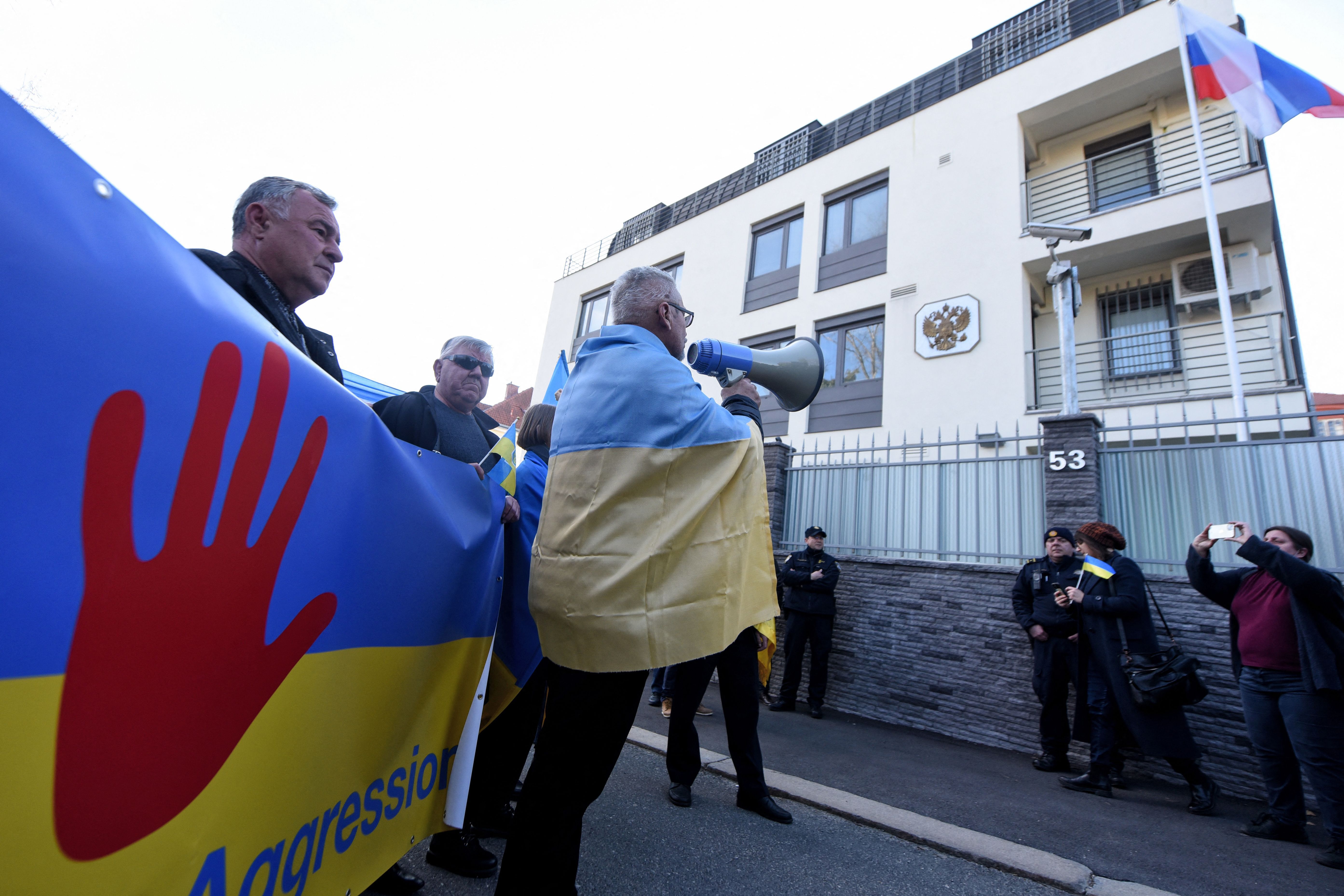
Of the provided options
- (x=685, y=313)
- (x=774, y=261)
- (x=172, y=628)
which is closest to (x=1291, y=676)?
(x=685, y=313)

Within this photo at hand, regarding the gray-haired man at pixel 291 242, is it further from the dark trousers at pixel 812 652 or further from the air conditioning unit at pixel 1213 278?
the air conditioning unit at pixel 1213 278

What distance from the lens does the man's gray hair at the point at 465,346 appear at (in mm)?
3162

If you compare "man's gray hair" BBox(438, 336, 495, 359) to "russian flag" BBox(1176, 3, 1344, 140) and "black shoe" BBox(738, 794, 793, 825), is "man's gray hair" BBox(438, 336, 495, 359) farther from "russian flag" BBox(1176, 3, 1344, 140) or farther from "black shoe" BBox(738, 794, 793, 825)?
"russian flag" BBox(1176, 3, 1344, 140)

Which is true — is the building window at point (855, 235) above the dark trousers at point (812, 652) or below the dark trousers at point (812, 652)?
above

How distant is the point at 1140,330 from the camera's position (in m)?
10.2

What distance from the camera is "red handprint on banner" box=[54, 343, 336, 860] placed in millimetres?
911

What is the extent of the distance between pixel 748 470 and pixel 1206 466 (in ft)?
18.8

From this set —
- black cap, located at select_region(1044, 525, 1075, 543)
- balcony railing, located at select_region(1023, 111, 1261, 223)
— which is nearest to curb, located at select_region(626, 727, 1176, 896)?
black cap, located at select_region(1044, 525, 1075, 543)

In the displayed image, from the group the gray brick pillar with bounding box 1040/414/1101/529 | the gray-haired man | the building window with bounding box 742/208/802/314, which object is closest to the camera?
the gray-haired man

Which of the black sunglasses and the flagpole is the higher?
the flagpole

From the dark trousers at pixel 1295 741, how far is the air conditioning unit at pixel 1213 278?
7.67 m

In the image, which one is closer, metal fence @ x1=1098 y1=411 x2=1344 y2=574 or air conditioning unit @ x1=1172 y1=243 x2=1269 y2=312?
metal fence @ x1=1098 y1=411 x2=1344 y2=574

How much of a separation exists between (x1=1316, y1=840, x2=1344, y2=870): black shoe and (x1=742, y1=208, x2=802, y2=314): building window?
1135 centimetres

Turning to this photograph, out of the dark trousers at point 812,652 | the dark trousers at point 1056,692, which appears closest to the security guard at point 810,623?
the dark trousers at point 812,652
